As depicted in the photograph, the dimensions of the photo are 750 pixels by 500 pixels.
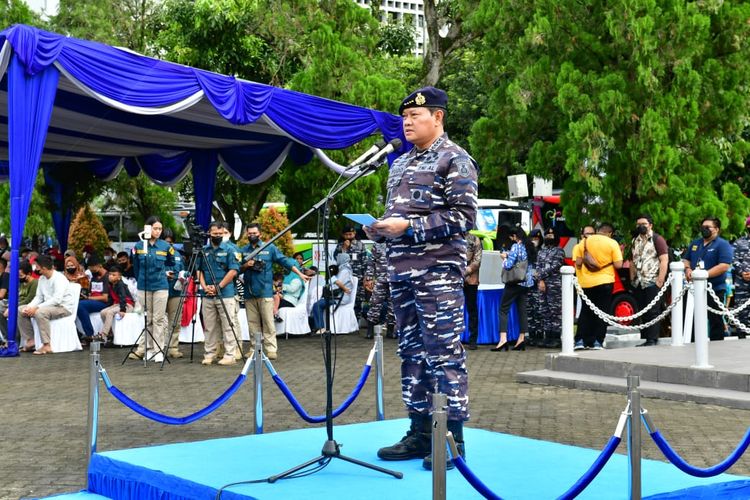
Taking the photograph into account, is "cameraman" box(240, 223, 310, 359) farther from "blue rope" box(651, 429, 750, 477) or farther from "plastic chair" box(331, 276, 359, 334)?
"blue rope" box(651, 429, 750, 477)

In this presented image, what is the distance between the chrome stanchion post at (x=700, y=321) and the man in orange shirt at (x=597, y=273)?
2.88 metres

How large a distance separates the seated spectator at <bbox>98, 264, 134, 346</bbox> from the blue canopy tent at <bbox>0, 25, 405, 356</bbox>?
2.15m

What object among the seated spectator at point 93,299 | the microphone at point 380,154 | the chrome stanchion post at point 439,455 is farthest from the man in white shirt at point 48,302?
the chrome stanchion post at point 439,455

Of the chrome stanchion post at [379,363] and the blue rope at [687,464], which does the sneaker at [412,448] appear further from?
the chrome stanchion post at [379,363]

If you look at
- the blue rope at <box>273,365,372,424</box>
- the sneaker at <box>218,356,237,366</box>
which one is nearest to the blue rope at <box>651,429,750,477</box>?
the blue rope at <box>273,365,372,424</box>

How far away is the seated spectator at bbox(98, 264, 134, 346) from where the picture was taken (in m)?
16.2

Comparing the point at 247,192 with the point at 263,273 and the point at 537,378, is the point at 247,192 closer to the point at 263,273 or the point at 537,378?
the point at 263,273

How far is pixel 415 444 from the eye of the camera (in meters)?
6.06

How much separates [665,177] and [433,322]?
43.8 ft

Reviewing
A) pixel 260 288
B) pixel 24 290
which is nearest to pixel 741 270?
pixel 260 288

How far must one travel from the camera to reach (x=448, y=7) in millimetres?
24531

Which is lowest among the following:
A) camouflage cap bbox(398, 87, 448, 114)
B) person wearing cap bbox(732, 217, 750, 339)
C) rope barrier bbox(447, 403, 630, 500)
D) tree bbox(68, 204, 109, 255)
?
rope barrier bbox(447, 403, 630, 500)

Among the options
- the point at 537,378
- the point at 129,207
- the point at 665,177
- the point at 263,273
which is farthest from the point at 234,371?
the point at 129,207

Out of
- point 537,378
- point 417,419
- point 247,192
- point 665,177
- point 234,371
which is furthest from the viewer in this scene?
point 247,192
